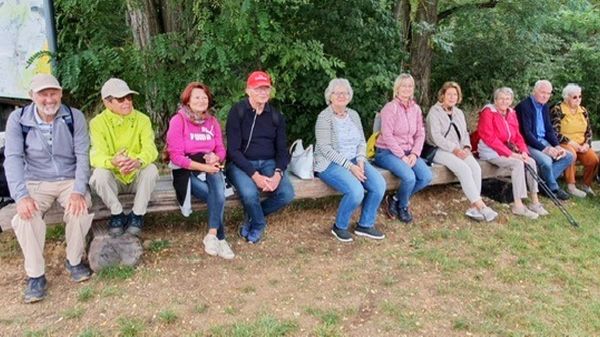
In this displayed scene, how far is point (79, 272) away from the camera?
12.8 ft

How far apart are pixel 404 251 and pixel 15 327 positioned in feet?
10.1

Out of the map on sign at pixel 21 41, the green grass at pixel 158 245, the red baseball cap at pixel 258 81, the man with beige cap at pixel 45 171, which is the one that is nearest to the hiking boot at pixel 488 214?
the red baseball cap at pixel 258 81

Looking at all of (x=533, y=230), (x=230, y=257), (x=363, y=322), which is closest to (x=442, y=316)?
(x=363, y=322)

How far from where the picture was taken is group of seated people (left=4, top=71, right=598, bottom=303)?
3.86m

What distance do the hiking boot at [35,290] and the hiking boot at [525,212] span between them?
4.67 m

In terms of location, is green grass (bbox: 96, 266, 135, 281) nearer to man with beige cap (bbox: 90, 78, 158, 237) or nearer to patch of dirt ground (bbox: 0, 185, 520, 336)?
patch of dirt ground (bbox: 0, 185, 520, 336)

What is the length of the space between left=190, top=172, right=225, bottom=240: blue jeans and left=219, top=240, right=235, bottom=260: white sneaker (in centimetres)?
10

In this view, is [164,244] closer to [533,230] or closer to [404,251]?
[404,251]

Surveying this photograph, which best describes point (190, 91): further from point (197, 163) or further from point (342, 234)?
point (342, 234)

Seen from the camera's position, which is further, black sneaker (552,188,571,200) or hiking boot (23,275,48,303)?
black sneaker (552,188,571,200)

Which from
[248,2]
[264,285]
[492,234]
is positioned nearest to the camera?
[264,285]

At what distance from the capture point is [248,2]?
4195mm

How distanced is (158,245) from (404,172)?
96.2 inches

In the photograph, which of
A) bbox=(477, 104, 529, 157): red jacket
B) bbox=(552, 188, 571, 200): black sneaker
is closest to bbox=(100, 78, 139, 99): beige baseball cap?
bbox=(477, 104, 529, 157): red jacket
